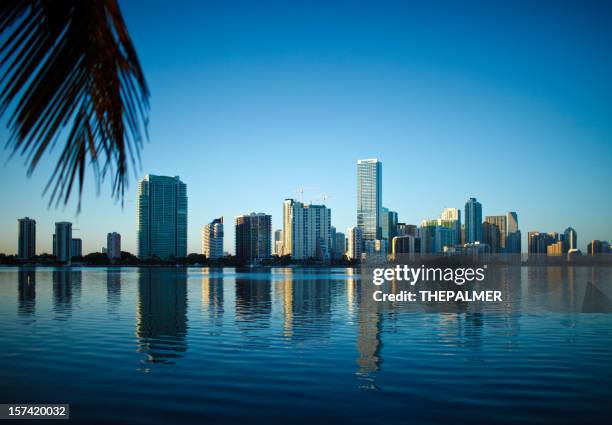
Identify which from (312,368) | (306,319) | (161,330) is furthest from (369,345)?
(161,330)

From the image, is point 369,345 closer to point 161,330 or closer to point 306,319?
point 306,319

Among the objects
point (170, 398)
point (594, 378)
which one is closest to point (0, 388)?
point (170, 398)

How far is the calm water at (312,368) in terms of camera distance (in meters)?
14.8

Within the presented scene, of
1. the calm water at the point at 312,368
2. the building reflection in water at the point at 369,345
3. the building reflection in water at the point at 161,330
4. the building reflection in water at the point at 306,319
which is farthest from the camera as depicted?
the building reflection in water at the point at 306,319

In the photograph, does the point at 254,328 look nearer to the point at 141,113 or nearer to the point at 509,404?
the point at 509,404

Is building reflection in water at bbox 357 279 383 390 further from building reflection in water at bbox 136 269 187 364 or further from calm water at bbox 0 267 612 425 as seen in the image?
building reflection in water at bbox 136 269 187 364

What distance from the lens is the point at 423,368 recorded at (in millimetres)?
20203

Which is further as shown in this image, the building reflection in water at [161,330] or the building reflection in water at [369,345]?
the building reflection in water at [161,330]

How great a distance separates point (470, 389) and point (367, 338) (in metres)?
10.7

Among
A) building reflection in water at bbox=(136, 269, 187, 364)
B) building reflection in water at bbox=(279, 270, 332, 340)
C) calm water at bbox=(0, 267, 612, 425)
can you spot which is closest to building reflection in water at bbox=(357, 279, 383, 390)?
calm water at bbox=(0, 267, 612, 425)

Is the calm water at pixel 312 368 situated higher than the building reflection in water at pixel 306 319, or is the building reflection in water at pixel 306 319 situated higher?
the calm water at pixel 312 368

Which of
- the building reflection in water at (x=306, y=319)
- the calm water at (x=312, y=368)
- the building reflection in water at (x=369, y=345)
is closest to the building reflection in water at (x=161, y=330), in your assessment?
the calm water at (x=312, y=368)

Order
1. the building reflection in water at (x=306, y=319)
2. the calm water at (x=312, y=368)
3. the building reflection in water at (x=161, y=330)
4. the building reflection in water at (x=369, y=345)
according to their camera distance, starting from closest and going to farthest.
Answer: the calm water at (x=312, y=368), the building reflection in water at (x=369, y=345), the building reflection in water at (x=161, y=330), the building reflection in water at (x=306, y=319)

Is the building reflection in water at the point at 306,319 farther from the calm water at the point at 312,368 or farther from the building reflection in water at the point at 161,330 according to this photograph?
the building reflection in water at the point at 161,330
